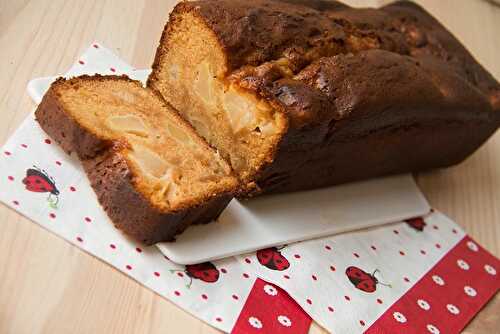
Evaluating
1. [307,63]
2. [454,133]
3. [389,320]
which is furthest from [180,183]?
[454,133]

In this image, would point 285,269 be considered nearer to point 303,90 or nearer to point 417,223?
point 303,90

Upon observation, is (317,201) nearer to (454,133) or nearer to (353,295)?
(353,295)

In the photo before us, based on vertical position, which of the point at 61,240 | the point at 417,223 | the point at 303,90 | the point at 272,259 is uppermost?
the point at 303,90

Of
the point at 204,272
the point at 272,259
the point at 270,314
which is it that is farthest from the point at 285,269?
the point at 204,272

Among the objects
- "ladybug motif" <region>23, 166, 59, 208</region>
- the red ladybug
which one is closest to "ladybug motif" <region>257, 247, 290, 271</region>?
the red ladybug

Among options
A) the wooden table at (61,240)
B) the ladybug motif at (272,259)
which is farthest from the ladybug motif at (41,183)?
the ladybug motif at (272,259)

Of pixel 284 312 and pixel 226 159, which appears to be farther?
pixel 226 159

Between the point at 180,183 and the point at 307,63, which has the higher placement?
the point at 307,63
